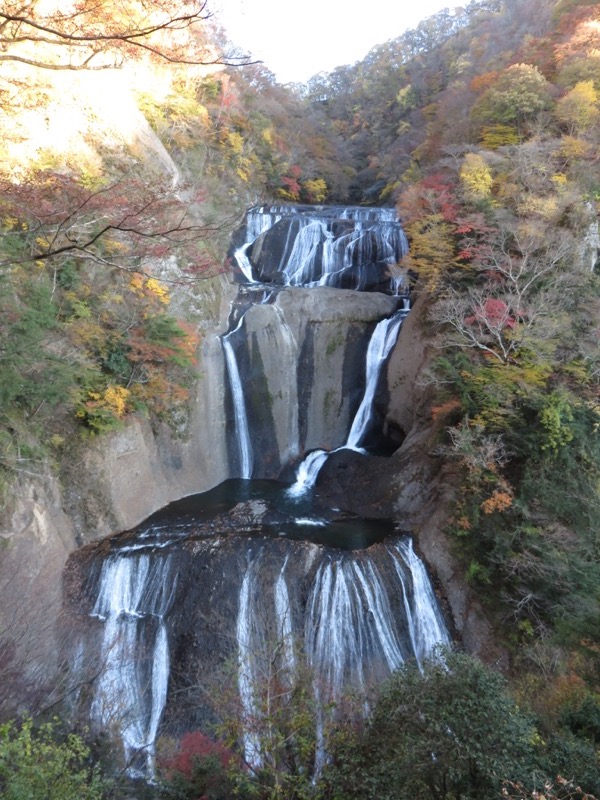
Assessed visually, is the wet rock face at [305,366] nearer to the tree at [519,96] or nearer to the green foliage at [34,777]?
the tree at [519,96]

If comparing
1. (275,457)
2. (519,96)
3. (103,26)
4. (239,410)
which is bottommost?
(275,457)

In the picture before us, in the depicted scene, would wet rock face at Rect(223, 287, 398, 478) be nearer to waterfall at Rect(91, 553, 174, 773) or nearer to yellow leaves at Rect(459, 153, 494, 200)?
yellow leaves at Rect(459, 153, 494, 200)

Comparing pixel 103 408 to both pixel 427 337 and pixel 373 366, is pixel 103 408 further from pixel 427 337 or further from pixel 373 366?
pixel 427 337

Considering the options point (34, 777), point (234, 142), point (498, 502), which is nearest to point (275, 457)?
point (498, 502)

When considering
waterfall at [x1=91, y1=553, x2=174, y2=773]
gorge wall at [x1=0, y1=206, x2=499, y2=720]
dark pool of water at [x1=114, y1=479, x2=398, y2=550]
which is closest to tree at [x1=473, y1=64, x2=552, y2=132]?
gorge wall at [x1=0, y1=206, x2=499, y2=720]

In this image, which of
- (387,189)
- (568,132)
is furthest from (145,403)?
(387,189)

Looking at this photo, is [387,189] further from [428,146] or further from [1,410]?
[1,410]
